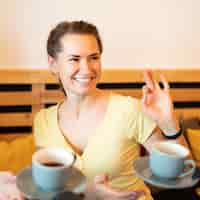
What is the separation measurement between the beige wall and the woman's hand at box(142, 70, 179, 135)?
0.80 meters

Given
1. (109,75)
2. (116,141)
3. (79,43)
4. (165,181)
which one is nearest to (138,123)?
(116,141)

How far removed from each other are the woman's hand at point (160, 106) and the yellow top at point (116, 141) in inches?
4.1

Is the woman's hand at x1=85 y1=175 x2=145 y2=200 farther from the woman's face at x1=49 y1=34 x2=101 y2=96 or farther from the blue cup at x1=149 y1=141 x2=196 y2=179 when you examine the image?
the woman's face at x1=49 y1=34 x2=101 y2=96

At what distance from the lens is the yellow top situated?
1236 millimetres

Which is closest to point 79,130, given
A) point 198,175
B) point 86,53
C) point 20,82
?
point 86,53

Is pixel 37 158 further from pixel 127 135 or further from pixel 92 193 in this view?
pixel 127 135

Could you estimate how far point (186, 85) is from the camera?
79.5 inches

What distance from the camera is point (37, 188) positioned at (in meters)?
0.85

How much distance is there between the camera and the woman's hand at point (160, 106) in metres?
1.10

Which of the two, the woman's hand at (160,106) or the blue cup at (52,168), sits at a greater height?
the woman's hand at (160,106)

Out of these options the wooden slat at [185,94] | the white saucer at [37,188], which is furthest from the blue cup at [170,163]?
the wooden slat at [185,94]

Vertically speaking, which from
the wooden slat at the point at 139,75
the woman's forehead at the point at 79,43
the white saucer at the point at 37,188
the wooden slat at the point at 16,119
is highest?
the woman's forehead at the point at 79,43

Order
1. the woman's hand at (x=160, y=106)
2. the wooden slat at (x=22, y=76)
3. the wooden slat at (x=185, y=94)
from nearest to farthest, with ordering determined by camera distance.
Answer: the woman's hand at (x=160, y=106) → the wooden slat at (x=22, y=76) → the wooden slat at (x=185, y=94)

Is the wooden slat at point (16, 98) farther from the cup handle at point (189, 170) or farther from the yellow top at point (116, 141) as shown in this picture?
the cup handle at point (189, 170)
